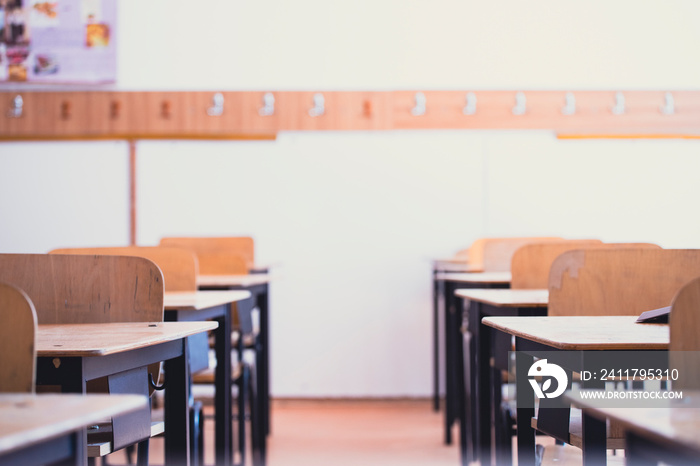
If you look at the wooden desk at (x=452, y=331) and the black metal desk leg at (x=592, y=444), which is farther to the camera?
the wooden desk at (x=452, y=331)

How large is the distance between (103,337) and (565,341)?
795mm

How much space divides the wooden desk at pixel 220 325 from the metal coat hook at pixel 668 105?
3293mm

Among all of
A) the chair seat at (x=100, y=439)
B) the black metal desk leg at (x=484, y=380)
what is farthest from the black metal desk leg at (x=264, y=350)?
the chair seat at (x=100, y=439)

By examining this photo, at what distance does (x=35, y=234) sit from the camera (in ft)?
15.0

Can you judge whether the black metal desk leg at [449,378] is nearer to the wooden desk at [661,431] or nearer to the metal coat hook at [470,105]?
the metal coat hook at [470,105]

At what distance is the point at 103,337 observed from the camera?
1.25 metres

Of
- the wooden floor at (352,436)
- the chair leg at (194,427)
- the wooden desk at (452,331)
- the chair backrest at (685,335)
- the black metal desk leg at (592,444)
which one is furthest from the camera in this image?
the wooden floor at (352,436)

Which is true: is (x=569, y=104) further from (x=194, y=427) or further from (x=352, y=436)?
(x=194, y=427)

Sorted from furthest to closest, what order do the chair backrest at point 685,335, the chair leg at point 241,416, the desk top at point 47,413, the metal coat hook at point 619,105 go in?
the metal coat hook at point 619,105
the chair leg at point 241,416
the chair backrest at point 685,335
the desk top at point 47,413

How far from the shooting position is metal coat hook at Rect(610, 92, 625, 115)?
14.3 ft

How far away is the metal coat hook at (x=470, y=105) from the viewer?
4.39m

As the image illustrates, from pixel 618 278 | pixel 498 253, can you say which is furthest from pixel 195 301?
pixel 498 253

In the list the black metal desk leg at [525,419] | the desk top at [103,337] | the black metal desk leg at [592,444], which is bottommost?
the black metal desk leg at [525,419]

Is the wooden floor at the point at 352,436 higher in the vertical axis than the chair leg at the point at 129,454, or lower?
lower
